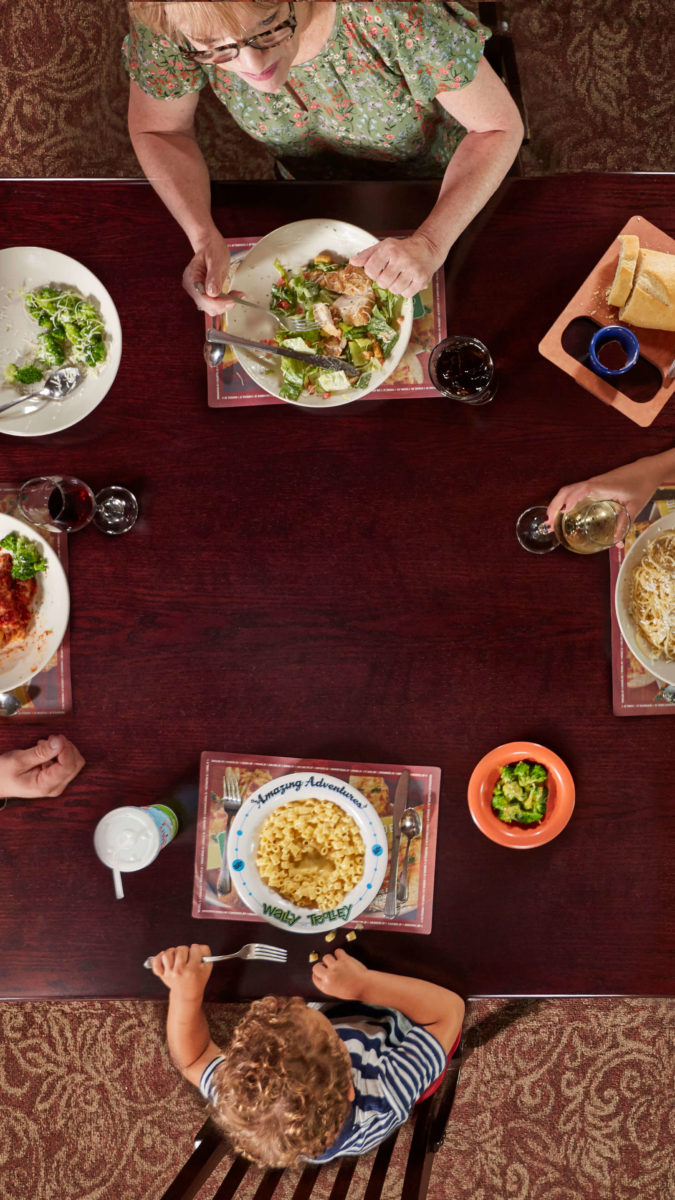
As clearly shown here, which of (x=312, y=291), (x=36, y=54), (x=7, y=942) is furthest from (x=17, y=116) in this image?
(x=7, y=942)

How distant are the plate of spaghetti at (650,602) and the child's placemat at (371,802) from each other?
1.50 feet

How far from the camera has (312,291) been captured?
1.56 meters

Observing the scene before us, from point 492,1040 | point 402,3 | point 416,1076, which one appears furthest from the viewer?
point 492,1040

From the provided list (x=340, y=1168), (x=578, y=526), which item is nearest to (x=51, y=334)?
(x=578, y=526)

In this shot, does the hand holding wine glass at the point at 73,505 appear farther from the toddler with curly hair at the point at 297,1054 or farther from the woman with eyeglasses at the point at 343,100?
the toddler with curly hair at the point at 297,1054

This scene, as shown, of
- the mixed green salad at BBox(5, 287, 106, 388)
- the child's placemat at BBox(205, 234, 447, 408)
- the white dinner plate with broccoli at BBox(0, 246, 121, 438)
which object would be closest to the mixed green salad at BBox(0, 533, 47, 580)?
the white dinner plate with broccoli at BBox(0, 246, 121, 438)

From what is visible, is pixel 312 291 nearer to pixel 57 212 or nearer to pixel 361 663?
pixel 57 212

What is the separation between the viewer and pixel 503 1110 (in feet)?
8.43

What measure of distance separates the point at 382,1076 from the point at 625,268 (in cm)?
173

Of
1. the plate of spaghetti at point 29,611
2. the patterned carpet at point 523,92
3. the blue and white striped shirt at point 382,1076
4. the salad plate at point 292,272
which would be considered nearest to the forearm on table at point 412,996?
the blue and white striped shirt at point 382,1076

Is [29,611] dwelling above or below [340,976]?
above

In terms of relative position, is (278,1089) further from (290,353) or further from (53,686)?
(290,353)

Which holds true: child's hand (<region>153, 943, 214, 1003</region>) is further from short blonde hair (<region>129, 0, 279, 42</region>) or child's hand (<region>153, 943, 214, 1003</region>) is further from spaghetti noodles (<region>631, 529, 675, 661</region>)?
short blonde hair (<region>129, 0, 279, 42</region>)

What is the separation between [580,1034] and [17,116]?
11.5 feet
